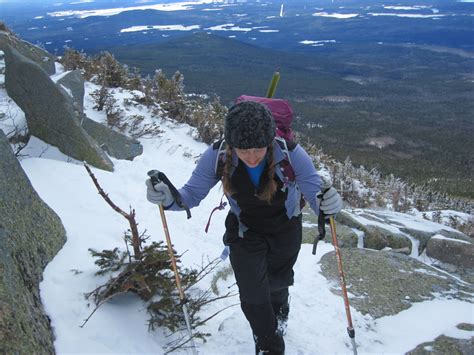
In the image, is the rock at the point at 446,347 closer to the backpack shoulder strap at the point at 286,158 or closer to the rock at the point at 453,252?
the backpack shoulder strap at the point at 286,158

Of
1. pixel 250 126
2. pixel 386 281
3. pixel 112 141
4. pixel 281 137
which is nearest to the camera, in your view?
pixel 250 126

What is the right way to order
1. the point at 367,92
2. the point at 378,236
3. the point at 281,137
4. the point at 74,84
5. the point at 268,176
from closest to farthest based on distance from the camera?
the point at 268,176 < the point at 281,137 < the point at 378,236 < the point at 74,84 < the point at 367,92

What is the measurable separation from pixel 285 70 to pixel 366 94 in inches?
1477

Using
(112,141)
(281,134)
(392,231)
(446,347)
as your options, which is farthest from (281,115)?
(112,141)

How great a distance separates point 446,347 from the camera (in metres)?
3.66

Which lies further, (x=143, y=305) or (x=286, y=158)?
(x=143, y=305)

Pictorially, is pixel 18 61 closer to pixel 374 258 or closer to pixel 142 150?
pixel 142 150

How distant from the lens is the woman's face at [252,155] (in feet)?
8.80

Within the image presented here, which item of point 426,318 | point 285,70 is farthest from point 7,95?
point 285,70

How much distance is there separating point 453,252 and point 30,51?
32.5 feet

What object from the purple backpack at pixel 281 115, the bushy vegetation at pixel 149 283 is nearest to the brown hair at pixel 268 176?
the purple backpack at pixel 281 115

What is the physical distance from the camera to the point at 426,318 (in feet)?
13.5

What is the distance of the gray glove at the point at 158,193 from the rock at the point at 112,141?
18.0 ft

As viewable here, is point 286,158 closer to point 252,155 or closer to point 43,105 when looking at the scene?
point 252,155
